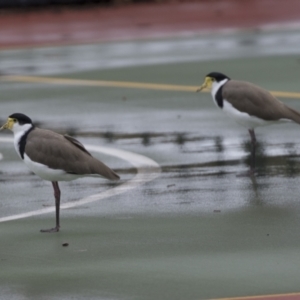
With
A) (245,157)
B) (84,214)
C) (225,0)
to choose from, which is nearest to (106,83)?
(245,157)

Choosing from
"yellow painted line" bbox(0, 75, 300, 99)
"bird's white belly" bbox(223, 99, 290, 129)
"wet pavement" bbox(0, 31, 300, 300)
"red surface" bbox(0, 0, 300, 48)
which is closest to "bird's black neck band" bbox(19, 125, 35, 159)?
"wet pavement" bbox(0, 31, 300, 300)

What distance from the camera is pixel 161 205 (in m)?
10.1

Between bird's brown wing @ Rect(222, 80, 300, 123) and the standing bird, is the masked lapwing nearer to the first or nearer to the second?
bird's brown wing @ Rect(222, 80, 300, 123)

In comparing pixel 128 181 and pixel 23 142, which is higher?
pixel 23 142

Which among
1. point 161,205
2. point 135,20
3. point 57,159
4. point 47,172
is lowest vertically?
point 161,205

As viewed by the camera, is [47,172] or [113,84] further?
[113,84]

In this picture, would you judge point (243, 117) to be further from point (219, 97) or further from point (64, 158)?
point (64, 158)

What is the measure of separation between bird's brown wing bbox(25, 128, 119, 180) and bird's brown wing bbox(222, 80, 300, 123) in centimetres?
278

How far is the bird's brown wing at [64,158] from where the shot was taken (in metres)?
9.20

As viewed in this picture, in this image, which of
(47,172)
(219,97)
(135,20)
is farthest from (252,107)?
(135,20)

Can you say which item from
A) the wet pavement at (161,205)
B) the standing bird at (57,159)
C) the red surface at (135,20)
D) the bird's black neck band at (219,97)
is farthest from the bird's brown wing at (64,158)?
the red surface at (135,20)

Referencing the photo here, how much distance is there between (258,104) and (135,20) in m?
20.4

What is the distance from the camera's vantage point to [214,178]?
11258mm

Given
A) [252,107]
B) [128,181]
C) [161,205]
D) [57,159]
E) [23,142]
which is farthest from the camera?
[252,107]
